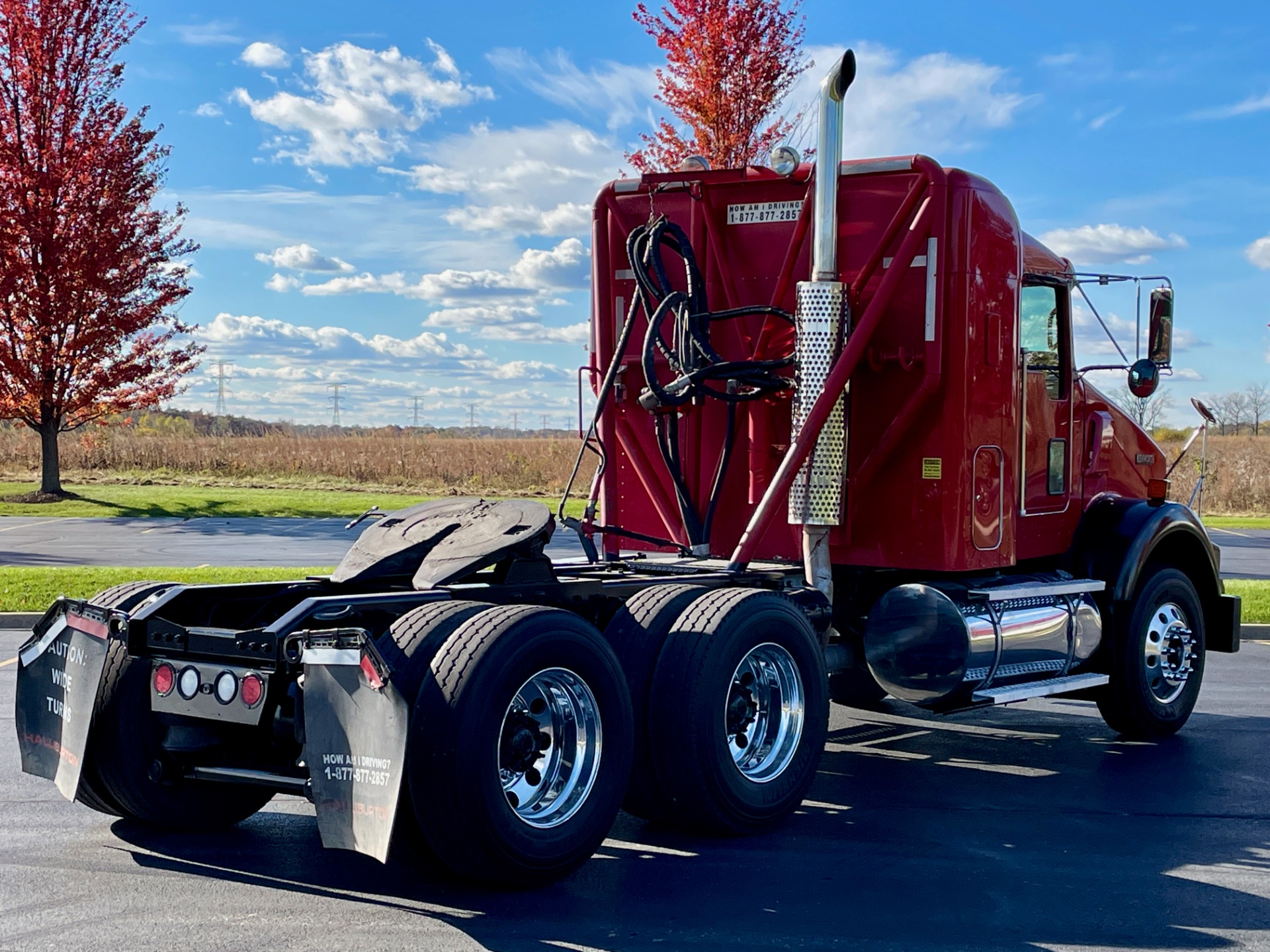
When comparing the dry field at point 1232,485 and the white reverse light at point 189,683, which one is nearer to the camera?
the white reverse light at point 189,683

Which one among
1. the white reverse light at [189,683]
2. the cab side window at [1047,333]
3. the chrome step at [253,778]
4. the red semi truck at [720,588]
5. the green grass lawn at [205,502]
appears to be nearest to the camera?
the red semi truck at [720,588]

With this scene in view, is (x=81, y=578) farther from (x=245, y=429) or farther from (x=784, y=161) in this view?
(x=245, y=429)

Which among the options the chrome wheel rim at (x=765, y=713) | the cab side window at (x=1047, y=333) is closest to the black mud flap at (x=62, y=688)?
the chrome wheel rim at (x=765, y=713)

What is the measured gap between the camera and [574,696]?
5.45m

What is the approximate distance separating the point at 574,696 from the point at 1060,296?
4612 mm

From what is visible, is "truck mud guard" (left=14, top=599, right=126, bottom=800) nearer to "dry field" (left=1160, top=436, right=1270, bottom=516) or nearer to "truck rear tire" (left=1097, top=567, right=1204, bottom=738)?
"truck rear tire" (left=1097, top=567, right=1204, bottom=738)

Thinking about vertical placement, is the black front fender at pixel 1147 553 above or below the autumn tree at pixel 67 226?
below

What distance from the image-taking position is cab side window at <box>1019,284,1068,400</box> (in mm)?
8156

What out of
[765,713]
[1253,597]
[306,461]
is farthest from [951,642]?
[306,461]

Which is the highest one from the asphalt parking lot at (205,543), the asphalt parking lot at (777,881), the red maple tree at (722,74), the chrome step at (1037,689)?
the red maple tree at (722,74)

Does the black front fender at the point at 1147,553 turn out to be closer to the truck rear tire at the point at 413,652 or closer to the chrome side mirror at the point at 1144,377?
the chrome side mirror at the point at 1144,377

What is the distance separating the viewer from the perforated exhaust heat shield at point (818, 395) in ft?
24.2

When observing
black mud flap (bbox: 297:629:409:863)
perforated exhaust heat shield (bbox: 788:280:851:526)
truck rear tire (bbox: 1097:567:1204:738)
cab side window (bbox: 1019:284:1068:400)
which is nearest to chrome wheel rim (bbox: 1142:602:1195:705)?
truck rear tire (bbox: 1097:567:1204:738)

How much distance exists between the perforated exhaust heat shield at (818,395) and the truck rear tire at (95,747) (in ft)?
10.8
